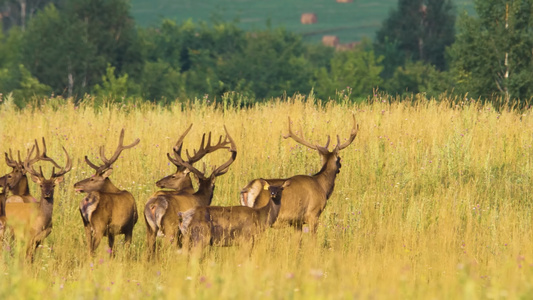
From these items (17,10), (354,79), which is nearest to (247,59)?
(354,79)

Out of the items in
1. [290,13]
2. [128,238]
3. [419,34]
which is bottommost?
[128,238]

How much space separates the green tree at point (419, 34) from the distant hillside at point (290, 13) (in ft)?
203

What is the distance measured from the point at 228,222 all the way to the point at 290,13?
14680 centimetres

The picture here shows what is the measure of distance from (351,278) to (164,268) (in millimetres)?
1993

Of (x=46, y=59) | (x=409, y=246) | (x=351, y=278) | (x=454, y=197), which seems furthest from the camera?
(x=46, y=59)

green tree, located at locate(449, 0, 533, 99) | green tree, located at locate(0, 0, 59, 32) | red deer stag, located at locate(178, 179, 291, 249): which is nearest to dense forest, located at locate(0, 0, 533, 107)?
green tree, located at locate(449, 0, 533, 99)

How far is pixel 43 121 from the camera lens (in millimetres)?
15477

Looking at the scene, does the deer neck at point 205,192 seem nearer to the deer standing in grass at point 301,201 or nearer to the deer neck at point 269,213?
the deer standing in grass at point 301,201

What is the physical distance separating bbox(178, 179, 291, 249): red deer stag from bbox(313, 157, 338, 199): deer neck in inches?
38.9

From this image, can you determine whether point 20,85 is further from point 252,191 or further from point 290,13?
point 290,13

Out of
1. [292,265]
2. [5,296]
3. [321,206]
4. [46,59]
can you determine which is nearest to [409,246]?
[321,206]

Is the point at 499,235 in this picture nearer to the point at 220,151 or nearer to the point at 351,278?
the point at 351,278

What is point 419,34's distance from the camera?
64.8 m

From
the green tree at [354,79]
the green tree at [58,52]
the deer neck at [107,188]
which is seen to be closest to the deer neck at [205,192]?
the deer neck at [107,188]
